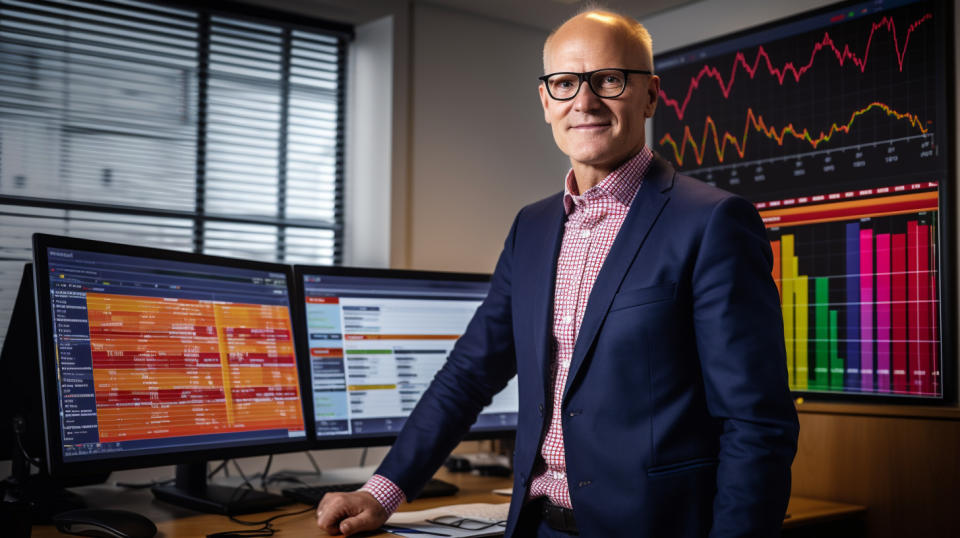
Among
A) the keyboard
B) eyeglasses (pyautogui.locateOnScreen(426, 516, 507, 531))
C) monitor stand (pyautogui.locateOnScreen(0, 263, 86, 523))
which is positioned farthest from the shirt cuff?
monitor stand (pyautogui.locateOnScreen(0, 263, 86, 523))

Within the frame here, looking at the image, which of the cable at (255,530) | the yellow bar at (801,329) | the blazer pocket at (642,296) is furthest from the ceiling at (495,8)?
the blazer pocket at (642,296)

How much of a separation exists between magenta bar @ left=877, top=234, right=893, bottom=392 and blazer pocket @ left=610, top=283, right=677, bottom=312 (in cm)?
111

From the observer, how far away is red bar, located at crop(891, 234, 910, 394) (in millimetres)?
2096

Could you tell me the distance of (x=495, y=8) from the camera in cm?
315

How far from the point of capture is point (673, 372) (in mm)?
1295

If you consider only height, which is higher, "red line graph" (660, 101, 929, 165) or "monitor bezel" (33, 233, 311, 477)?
"red line graph" (660, 101, 929, 165)

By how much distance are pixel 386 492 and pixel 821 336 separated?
51.7 inches

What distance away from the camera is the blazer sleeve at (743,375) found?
120cm

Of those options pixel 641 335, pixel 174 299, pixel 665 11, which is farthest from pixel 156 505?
pixel 665 11

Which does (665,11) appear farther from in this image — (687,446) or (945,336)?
(687,446)

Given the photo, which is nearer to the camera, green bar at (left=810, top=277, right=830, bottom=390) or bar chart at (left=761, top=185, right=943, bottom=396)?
bar chart at (left=761, top=185, right=943, bottom=396)

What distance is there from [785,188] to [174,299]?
168 cm

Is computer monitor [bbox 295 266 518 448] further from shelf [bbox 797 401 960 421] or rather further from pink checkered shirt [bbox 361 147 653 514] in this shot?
shelf [bbox 797 401 960 421]

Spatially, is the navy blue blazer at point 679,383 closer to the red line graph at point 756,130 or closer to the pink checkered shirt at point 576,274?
the pink checkered shirt at point 576,274
